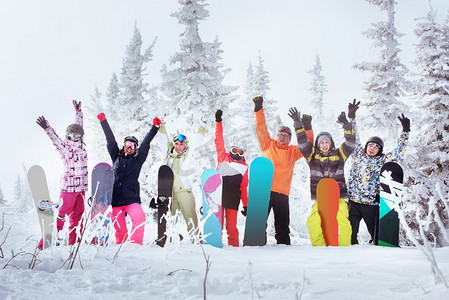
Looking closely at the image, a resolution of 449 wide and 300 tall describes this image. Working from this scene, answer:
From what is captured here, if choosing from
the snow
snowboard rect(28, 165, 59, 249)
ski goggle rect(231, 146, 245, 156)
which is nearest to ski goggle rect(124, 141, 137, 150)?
snowboard rect(28, 165, 59, 249)

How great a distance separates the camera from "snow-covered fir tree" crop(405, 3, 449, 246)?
8453mm

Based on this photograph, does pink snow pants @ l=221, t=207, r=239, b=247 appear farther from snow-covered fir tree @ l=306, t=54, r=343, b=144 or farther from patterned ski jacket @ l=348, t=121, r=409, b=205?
snow-covered fir tree @ l=306, t=54, r=343, b=144

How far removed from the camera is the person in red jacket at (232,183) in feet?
16.1

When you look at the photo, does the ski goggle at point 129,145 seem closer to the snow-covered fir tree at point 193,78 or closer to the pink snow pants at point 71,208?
the pink snow pants at point 71,208

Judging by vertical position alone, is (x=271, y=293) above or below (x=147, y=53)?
below

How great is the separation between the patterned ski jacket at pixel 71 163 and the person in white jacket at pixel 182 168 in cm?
143

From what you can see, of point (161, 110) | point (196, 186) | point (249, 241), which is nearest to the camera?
point (249, 241)

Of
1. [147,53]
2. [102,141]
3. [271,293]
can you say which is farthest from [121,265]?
[102,141]

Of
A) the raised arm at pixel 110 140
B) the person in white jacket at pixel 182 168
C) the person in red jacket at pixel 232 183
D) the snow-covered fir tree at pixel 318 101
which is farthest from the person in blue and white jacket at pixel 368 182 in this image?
the snow-covered fir tree at pixel 318 101

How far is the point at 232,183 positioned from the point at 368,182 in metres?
2.37

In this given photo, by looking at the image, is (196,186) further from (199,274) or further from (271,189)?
(199,274)

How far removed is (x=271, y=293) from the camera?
5.27 feet

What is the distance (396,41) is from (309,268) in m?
10.5

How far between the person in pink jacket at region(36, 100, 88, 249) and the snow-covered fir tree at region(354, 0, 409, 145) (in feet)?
29.1
